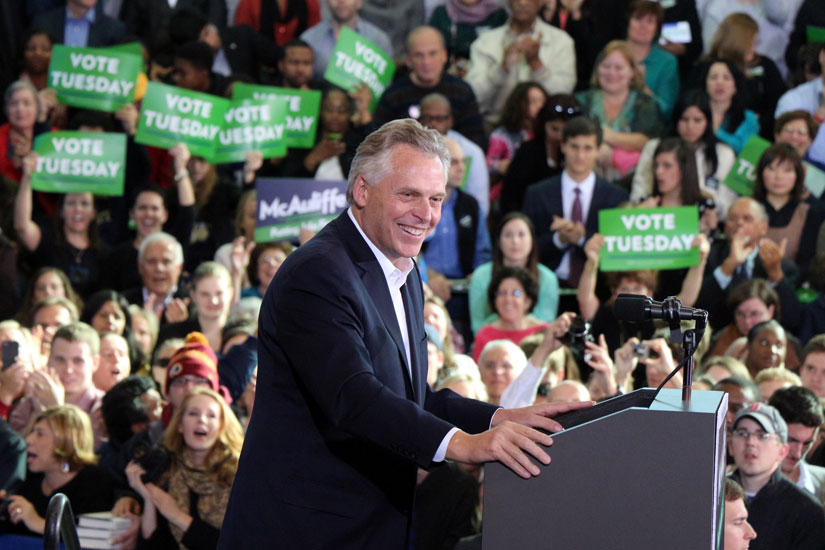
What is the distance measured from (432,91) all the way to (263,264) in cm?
194

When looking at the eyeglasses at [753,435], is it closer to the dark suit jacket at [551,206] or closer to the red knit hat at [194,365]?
the red knit hat at [194,365]

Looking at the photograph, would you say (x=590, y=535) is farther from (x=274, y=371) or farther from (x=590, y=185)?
(x=590, y=185)

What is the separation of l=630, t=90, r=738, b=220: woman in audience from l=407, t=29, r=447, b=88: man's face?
1573mm

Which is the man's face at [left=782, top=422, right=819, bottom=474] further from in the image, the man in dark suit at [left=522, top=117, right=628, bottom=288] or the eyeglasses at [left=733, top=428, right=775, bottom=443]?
the man in dark suit at [left=522, top=117, right=628, bottom=288]

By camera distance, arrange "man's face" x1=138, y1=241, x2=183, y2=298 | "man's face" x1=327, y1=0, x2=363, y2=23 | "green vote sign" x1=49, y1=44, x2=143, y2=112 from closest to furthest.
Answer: "man's face" x1=138, y1=241, x2=183, y2=298, "green vote sign" x1=49, y1=44, x2=143, y2=112, "man's face" x1=327, y1=0, x2=363, y2=23

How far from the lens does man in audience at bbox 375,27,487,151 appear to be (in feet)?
29.2

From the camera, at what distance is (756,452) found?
4.95 m

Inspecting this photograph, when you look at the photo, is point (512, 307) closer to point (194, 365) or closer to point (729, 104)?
point (194, 365)

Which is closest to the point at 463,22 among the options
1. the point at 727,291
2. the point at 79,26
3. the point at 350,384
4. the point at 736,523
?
the point at 79,26

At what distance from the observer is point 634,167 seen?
28.4ft

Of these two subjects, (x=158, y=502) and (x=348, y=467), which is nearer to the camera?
(x=348, y=467)

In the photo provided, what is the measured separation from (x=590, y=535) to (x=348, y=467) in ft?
1.83

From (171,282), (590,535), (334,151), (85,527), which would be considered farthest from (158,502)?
(334,151)

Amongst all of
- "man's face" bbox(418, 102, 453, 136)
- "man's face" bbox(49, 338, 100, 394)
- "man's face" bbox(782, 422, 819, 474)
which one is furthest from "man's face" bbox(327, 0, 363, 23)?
"man's face" bbox(782, 422, 819, 474)
